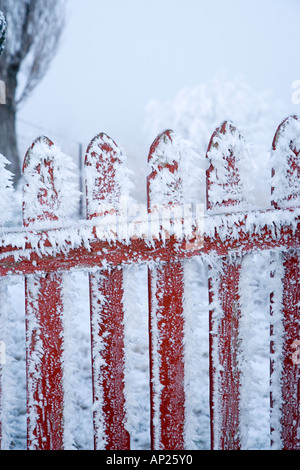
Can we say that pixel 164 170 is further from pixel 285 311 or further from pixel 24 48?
pixel 24 48

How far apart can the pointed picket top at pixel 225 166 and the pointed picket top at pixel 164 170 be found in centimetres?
12

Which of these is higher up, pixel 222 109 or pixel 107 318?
pixel 222 109

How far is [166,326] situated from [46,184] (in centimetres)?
64

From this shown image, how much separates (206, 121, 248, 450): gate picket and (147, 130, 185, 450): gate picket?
0.12 meters

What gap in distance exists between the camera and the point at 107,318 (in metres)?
1.21

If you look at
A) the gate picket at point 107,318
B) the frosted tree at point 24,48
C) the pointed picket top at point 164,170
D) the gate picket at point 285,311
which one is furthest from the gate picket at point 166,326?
the frosted tree at point 24,48

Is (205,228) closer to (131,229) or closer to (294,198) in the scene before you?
(131,229)

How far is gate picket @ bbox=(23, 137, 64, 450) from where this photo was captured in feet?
3.68

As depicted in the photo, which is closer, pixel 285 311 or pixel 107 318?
pixel 107 318

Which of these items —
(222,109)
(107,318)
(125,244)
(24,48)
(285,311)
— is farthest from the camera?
(222,109)

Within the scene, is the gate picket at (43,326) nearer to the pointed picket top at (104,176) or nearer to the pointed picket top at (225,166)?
the pointed picket top at (104,176)

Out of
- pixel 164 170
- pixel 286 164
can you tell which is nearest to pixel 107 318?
pixel 164 170
